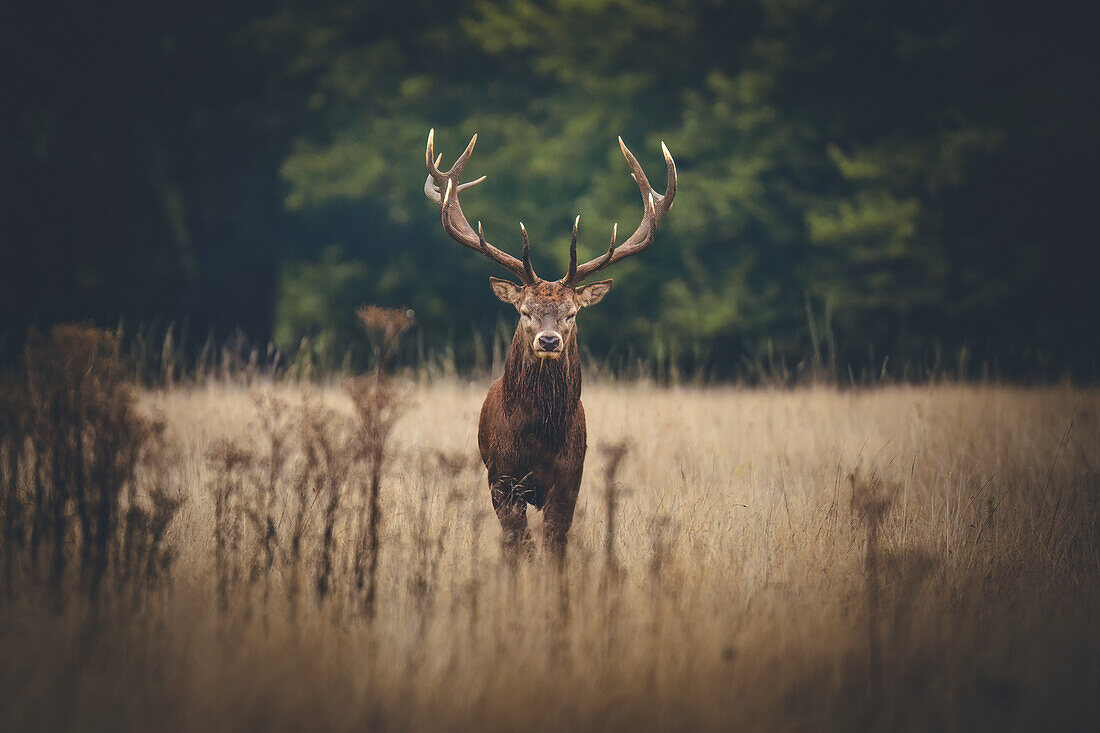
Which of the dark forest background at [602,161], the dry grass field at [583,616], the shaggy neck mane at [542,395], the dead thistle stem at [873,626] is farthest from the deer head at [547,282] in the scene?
the dark forest background at [602,161]

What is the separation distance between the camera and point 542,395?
5410 millimetres

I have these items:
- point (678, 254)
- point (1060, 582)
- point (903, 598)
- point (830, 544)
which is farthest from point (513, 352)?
point (678, 254)

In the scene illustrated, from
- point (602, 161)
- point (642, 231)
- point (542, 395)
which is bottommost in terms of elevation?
point (542, 395)

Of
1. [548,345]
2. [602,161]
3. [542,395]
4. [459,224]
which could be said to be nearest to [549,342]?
[548,345]

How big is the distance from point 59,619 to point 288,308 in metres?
12.4

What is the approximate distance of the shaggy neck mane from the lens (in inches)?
212

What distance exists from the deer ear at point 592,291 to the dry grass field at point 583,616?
4.12ft

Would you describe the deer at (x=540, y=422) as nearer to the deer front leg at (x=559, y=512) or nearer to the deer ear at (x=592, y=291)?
the deer front leg at (x=559, y=512)

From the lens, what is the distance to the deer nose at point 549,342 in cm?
507

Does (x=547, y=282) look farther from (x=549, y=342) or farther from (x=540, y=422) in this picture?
(x=540, y=422)

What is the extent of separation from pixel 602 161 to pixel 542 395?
10.3 meters

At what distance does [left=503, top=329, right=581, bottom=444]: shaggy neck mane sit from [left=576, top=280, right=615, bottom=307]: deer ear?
0.40 metres

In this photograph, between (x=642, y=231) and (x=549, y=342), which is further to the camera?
(x=642, y=231)

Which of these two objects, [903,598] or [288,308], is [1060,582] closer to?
[903,598]
